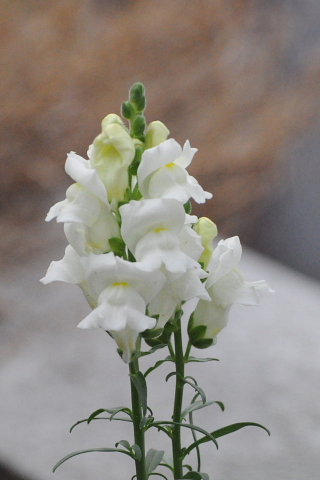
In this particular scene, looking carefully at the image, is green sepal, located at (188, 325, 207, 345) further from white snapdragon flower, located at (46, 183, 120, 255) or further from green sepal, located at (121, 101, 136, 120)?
green sepal, located at (121, 101, 136, 120)

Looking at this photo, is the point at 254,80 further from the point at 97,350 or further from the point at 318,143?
the point at 97,350

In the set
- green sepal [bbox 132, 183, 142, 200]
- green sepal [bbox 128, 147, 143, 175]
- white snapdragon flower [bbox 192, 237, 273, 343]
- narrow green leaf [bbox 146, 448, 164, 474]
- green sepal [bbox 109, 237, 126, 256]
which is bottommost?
narrow green leaf [bbox 146, 448, 164, 474]

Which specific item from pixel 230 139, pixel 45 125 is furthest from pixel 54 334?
pixel 230 139

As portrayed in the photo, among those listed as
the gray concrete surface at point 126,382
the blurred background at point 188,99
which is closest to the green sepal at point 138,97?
the gray concrete surface at point 126,382

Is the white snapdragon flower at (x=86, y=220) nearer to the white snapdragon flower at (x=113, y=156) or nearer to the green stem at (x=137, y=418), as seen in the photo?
the white snapdragon flower at (x=113, y=156)

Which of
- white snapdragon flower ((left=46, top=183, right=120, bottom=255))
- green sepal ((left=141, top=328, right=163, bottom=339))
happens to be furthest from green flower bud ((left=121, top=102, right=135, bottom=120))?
green sepal ((left=141, top=328, right=163, bottom=339))
